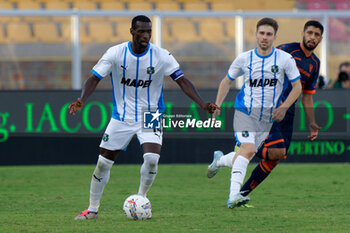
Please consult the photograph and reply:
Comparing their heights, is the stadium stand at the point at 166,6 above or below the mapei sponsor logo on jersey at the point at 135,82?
above

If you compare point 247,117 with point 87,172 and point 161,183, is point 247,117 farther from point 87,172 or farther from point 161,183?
point 87,172

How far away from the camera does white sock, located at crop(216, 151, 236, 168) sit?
7508 millimetres

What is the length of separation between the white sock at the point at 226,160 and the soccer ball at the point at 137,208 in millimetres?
1561

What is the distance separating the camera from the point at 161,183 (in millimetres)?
9688

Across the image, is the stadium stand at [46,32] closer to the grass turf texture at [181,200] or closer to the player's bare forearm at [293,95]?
the grass turf texture at [181,200]

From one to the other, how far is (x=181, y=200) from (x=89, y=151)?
4587 millimetres

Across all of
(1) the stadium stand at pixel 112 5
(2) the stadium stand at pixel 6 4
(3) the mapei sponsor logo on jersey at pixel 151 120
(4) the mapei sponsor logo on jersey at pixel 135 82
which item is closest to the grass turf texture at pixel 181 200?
(3) the mapei sponsor logo on jersey at pixel 151 120

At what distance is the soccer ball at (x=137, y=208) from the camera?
6.14m

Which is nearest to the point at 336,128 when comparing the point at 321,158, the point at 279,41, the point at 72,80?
the point at 321,158

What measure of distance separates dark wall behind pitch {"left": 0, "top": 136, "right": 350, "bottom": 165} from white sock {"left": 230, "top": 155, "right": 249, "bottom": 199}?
17.2 ft

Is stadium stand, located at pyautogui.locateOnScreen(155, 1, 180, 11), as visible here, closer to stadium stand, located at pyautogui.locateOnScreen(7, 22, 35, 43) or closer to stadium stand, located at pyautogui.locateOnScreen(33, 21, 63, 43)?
stadium stand, located at pyautogui.locateOnScreen(33, 21, 63, 43)

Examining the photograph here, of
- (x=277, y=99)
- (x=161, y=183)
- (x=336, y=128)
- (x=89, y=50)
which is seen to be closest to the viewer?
(x=277, y=99)

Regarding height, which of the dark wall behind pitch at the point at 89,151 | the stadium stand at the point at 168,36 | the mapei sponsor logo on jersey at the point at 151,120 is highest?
the stadium stand at the point at 168,36

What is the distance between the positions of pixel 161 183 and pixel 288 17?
16.9 feet
